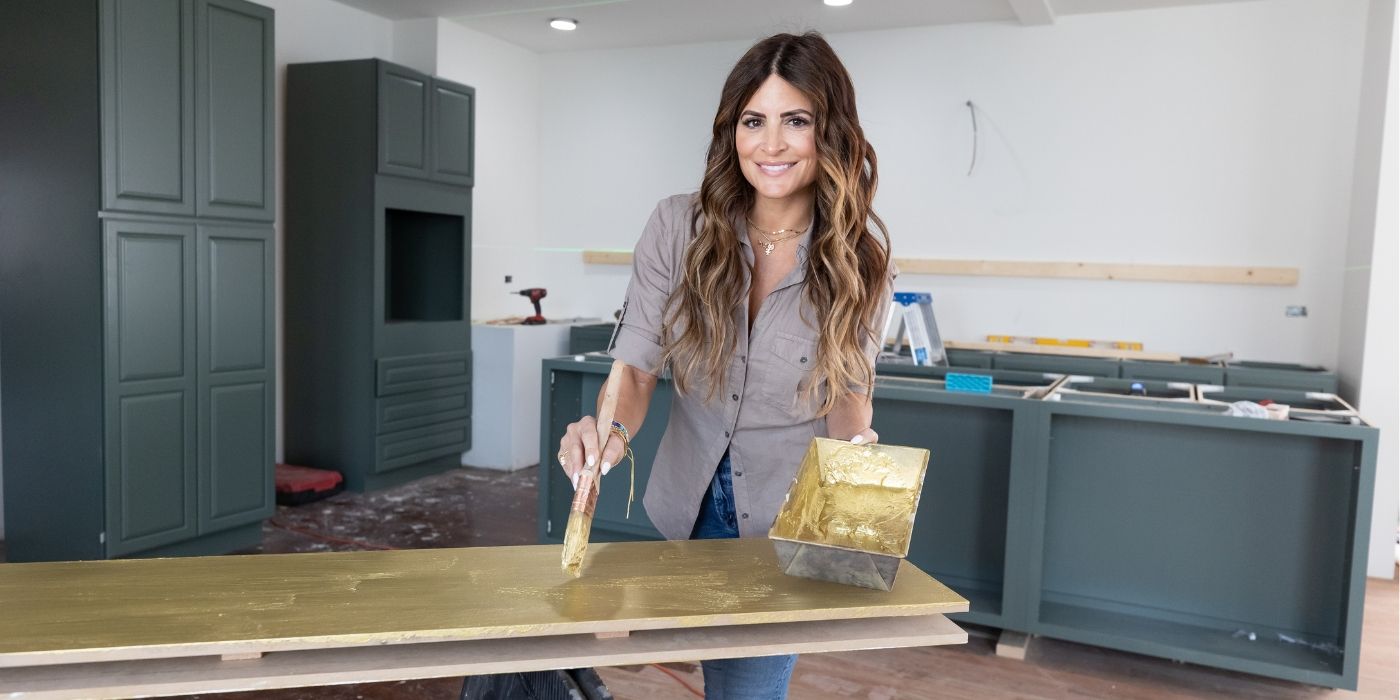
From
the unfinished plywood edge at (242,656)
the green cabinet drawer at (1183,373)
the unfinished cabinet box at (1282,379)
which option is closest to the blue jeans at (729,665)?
the unfinished plywood edge at (242,656)

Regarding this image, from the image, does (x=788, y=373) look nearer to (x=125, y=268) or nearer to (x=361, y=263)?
(x=125, y=268)

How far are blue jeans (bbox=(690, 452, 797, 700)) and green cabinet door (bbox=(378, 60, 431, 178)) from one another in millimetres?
3385

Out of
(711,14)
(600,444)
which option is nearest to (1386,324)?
(711,14)

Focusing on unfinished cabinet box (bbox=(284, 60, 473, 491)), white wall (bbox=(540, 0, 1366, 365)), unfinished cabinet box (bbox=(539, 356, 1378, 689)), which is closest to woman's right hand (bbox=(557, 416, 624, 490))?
unfinished cabinet box (bbox=(539, 356, 1378, 689))

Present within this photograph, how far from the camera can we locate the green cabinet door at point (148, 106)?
313 centimetres

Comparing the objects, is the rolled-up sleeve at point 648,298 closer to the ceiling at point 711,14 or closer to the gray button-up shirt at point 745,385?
the gray button-up shirt at point 745,385

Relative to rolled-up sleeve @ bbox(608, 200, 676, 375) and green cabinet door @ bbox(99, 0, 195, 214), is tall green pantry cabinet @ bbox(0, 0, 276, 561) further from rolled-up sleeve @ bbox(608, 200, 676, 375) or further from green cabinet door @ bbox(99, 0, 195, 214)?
rolled-up sleeve @ bbox(608, 200, 676, 375)

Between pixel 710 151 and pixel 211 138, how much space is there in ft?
Result: 8.73

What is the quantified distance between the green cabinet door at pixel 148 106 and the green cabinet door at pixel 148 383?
11 centimetres

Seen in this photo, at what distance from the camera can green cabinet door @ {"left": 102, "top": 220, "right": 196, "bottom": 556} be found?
3189 mm

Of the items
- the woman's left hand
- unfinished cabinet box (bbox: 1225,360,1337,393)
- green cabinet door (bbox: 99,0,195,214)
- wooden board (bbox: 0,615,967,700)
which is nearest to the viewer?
wooden board (bbox: 0,615,967,700)

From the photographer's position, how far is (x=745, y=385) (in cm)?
147

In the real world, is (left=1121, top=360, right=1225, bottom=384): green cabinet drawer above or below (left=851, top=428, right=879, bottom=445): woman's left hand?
below

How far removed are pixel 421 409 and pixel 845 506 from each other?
377cm
